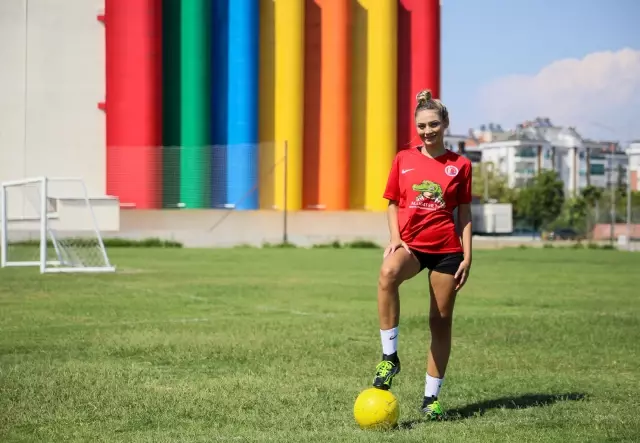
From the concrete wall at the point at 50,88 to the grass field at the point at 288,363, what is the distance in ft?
79.9

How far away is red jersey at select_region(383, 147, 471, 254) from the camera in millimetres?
6371

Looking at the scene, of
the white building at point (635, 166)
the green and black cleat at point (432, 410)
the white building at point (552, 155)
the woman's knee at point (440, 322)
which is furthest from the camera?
the white building at point (552, 155)

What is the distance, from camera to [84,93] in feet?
138

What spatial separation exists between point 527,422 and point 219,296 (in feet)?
34.5

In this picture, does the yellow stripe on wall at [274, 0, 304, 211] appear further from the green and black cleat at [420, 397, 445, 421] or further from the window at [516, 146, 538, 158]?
the window at [516, 146, 538, 158]

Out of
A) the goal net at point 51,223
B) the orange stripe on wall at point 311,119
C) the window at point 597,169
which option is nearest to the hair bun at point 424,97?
the goal net at point 51,223

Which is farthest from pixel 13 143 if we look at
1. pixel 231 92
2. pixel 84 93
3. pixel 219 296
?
pixel 219 296

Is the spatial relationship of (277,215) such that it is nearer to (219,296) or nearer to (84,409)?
(219,296)

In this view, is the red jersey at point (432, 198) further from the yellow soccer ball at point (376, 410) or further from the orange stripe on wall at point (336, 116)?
the orange stripe on wall at point (336, 116)

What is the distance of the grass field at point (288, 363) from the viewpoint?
599 cm

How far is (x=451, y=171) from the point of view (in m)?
6.39

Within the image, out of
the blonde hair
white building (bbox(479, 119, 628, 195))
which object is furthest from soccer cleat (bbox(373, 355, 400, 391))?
white building (bbox(479, 119, 628, 195))

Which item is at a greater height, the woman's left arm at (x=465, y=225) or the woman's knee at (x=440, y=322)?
the woman's left arm at (x=465, y=225)

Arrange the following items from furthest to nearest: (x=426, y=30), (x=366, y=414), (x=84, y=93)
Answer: (x=426, y=30) → (x=84, y=93) → (x=366, y=414)
